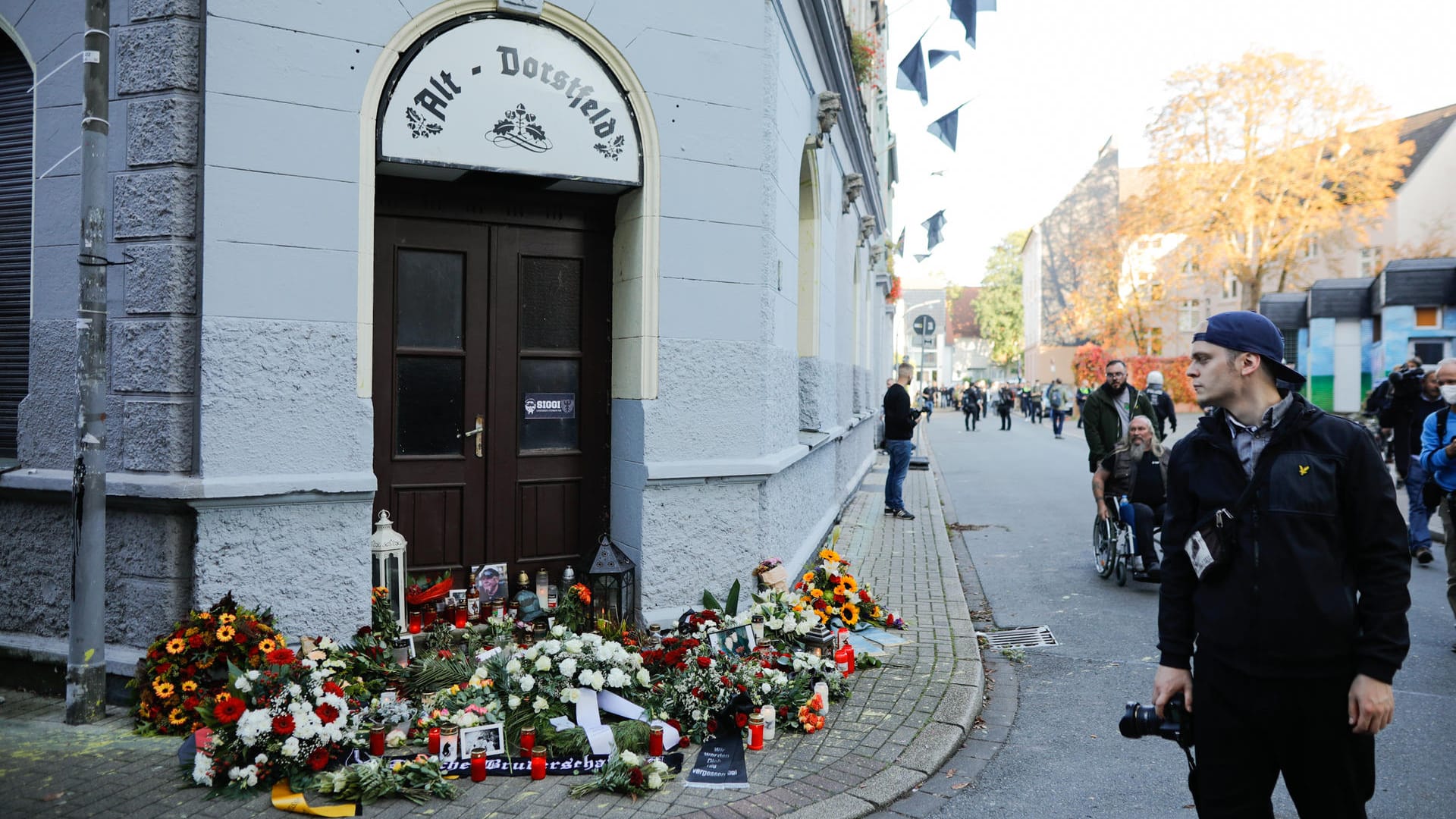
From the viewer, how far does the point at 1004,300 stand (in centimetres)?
9350

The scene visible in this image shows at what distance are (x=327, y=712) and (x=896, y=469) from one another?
31.8 feet

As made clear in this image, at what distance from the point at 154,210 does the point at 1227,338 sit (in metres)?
4.93

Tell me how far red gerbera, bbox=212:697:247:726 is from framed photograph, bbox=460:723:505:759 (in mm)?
916

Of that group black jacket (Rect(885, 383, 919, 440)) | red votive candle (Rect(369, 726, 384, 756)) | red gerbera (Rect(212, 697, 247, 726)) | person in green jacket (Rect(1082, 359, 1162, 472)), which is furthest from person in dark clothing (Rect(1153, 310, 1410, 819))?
black jacket (Rect(885, 383, 919, 440))

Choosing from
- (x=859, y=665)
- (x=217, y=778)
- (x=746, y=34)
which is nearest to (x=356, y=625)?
(x=217, y=778)

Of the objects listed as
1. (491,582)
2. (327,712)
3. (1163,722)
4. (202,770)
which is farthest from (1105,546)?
(202,770)

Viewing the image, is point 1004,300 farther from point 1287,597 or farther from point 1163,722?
point 1287,597

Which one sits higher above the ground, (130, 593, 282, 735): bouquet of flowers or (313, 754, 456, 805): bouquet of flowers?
(130, 593, 282, 735): bouquet of flowers

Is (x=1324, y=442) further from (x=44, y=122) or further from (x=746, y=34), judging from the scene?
(x=44, y=122)

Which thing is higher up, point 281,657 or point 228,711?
point 281,657

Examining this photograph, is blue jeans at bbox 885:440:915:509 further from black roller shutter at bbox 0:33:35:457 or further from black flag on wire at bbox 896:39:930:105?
black roller shutter at bbox 0:33:35:457

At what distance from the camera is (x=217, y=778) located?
414 centimetres

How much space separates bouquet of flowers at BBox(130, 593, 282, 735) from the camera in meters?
4.73

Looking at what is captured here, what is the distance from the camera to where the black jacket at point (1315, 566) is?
8.88 feet
